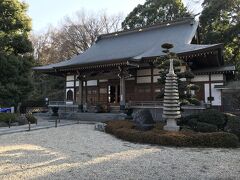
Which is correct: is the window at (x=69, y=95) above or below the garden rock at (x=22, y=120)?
above

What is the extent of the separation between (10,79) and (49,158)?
602 inches

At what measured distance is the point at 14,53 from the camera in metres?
22.8

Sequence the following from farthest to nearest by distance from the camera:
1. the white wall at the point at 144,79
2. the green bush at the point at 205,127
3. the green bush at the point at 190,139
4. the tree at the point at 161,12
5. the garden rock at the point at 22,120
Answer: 1. the tree at the point at 161,12
2. the white wall at the point at 144,79
3. the garden rock at the point at 22,120
4. the green bush at the point at 205,127
5. the green bush at the point at 190,139

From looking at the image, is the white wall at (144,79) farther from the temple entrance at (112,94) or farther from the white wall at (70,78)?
the white wall at (70,78)

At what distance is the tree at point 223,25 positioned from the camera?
28.1 m

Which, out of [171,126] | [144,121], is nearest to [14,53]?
[144,121]

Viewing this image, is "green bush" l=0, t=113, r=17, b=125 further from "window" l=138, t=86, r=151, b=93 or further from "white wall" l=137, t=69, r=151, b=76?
"white wall" l=137, t=69, r=151, b=76

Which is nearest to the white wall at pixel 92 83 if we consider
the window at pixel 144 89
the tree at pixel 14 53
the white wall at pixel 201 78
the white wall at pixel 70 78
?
the white wall at pixel 70 78

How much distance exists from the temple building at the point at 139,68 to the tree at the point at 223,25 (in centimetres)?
446

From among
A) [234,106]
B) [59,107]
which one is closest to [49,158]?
[234,106]

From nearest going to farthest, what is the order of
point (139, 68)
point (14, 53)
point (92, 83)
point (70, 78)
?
point (139, 68)
point (14, 53)
point (92, 83)
point (70, 78)

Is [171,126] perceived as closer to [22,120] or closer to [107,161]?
[107,161]

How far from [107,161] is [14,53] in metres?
18.0

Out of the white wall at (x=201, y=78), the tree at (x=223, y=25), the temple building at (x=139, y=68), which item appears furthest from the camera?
the tree at (x=223, y=25)
